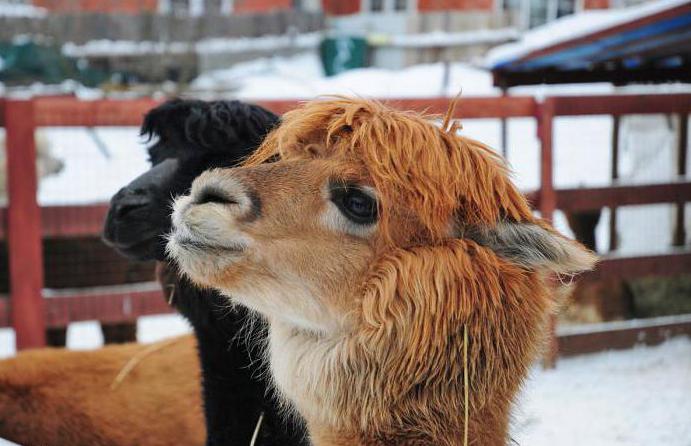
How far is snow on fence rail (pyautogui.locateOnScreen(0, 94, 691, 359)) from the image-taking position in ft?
16.5

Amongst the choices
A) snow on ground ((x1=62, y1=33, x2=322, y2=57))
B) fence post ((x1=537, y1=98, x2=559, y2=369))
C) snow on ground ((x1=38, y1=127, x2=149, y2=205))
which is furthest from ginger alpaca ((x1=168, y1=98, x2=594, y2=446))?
snow on ground ((x1=62, y1=33, x2=322, y2=57))

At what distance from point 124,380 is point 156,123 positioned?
4.51 ft

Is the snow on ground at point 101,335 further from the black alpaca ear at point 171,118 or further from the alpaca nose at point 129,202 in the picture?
the alpaca nose at point 129,202

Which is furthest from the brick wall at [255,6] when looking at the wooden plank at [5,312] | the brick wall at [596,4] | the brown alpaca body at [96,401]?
the brown alpaca body at [96,401]

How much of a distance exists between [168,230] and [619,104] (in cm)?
390

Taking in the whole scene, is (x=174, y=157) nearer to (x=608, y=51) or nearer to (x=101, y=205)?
(x=101, y=205)

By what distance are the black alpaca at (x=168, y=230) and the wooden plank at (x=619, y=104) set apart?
3035 mm

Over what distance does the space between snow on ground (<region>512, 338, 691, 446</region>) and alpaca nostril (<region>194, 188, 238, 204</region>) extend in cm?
183

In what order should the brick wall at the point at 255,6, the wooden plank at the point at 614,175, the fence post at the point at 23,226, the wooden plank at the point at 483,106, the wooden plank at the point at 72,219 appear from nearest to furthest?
the fence post at the point at 23,226
the wooden plank at the point at 72,219
the wooden plank at the point at 483,106
the wooden plank at the point at 614,175
the brick wall at the point at 255,6

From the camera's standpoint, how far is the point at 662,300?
21.7 feet

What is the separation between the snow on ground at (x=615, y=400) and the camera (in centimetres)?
403

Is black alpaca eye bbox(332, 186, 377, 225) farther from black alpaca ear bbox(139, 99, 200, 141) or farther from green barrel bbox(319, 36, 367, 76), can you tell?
green barrel bbox(319, 36, 367, 76)

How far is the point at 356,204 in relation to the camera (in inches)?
89.4

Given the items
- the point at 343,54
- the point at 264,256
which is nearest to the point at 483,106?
the point at 264,256
